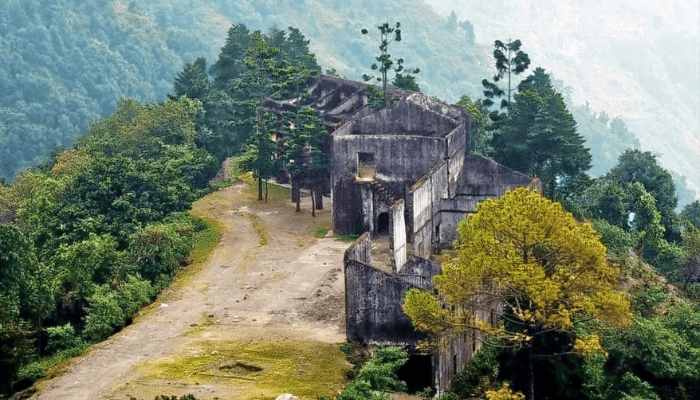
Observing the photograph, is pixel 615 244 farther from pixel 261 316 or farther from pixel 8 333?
pixel 8 333

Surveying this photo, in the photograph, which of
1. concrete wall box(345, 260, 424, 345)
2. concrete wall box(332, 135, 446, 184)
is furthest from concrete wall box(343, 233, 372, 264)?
concrete wall box(332, 135, 446, 184)

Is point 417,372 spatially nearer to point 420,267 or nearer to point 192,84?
point 420,267

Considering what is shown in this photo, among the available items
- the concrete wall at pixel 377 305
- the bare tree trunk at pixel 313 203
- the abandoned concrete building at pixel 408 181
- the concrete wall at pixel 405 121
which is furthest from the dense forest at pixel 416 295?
the abandoned concrete building at pixel 408 181

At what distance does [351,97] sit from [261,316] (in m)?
20.7

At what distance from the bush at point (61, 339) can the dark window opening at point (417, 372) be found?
1115cm

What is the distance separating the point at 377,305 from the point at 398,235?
6166 millimetres

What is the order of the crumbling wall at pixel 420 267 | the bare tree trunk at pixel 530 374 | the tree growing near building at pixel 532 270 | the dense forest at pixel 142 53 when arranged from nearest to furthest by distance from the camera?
the tree growing near building at pixel 532 270
the bare tree trunk at pixel 530 374
the crumbling wall at pixel 420 267
the dense forest at pixel 142 53

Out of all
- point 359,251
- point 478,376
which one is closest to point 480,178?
point 359,251

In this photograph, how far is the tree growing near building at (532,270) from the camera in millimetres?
26297

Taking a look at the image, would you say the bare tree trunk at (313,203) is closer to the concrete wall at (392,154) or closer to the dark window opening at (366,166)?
the dark window opening at (366,166)

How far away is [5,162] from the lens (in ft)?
304

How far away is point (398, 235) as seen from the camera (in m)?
37.7

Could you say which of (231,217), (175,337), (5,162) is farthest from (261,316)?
(5,162)

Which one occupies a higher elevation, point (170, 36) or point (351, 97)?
point (170, 36)
